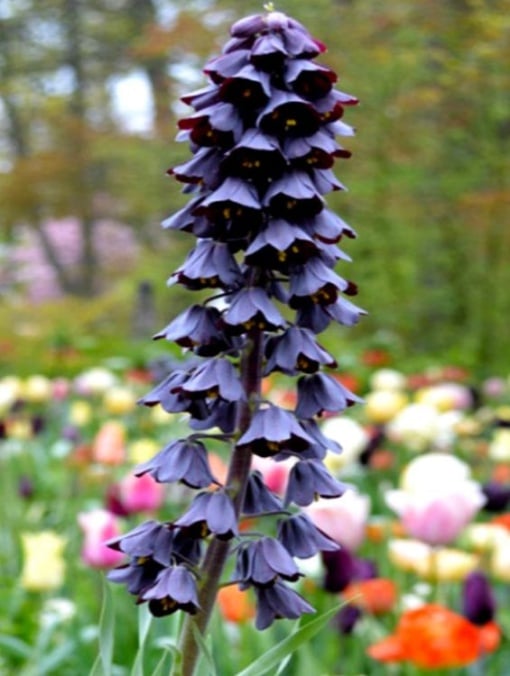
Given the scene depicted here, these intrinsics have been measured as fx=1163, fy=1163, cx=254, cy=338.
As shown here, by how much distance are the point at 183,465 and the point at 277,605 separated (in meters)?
0.16

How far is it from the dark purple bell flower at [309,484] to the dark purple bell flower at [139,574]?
15 centimetres

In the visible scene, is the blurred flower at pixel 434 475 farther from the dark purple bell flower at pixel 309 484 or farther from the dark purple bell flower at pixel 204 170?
the dark purple bell flower at pixel 204 170

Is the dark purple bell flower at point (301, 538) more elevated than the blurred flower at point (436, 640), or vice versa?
the dark purple bell flower at point (301, 538)

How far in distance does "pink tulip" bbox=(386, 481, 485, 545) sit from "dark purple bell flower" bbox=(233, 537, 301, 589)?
4.96ft

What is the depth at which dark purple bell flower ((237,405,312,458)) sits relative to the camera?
1.03 meters

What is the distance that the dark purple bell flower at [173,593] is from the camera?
103cm

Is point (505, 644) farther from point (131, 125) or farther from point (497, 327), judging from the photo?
point (131, 125)

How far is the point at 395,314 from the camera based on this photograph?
26.6ft

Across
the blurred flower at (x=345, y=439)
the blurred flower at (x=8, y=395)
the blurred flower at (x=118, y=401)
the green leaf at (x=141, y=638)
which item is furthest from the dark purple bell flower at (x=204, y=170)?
the blurred flower at (x=118, y=401)

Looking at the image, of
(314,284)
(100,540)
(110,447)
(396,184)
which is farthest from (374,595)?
(396,184)

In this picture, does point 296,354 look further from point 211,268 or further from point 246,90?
point 246,90

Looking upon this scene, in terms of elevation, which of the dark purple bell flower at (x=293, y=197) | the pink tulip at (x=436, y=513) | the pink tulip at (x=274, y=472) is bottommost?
the pink tulip at (x=274, y=472)

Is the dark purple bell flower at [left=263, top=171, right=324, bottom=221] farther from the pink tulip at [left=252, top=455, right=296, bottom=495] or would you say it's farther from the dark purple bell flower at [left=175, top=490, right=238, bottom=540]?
the pink tulip at [left=252, top=455, right=296, bottom=495]

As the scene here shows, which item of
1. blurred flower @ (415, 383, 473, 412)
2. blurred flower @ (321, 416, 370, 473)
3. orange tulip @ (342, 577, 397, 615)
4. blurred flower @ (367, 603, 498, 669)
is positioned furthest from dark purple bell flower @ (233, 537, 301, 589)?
blurred flower @ (415, 383, 473, 412)
